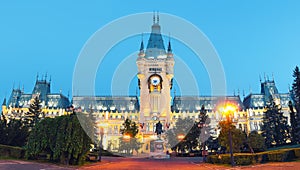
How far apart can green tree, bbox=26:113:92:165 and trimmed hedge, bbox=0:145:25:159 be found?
1.03 m

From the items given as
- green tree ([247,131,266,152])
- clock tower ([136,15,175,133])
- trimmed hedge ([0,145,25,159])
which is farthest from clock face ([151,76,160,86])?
trimmed hedge ([0,145,25,159])

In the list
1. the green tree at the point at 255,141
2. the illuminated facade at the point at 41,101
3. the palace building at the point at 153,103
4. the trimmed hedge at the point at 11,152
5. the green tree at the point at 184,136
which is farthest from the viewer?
the illuminated facade at the point at 41,101

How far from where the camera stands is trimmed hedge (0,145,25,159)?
20.3 metres

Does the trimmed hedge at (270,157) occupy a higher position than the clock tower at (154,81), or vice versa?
the clock tower at (154,81)

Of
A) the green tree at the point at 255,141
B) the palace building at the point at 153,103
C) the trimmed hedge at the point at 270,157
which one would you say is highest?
the palace building at the point at 153,103

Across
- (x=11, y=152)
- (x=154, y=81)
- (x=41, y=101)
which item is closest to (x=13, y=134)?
(x=11, y=152)

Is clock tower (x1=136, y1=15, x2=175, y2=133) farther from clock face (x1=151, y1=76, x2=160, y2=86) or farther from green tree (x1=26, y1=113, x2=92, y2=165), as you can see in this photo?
green tree (x1=26, y1=113, x2=92, y2=165)

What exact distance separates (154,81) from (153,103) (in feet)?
27.2

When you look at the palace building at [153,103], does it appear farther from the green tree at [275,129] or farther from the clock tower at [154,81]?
the green tree at [275,129]

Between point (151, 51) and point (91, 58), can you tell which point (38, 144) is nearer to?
point (91, 58)

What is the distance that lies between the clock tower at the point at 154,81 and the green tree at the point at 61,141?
198 feet

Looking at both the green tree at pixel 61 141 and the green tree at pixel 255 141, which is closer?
the green tree at pixel 61 141

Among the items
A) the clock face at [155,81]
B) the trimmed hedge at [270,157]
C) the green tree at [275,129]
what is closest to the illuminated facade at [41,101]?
the clock face at [155,81]

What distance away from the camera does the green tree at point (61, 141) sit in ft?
62.2
